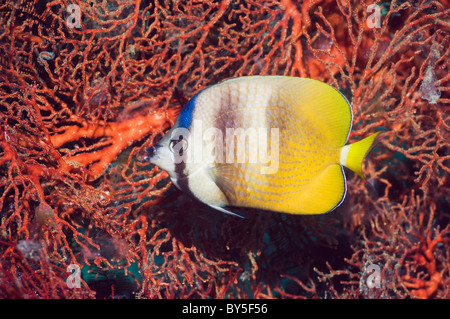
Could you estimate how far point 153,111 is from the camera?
2.43m

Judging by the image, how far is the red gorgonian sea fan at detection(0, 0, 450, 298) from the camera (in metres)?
2.11

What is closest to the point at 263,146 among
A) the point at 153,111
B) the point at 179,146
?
the point at 179,146

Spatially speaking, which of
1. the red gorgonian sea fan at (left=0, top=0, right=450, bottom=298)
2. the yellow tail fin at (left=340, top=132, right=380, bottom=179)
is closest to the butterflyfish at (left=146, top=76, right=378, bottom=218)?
the yellow tail fin at (left=340, top=132, right=380, bottom=179)

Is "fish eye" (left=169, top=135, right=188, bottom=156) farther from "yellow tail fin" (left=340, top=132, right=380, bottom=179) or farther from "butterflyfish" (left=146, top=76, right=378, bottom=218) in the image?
"yellow tail fin" (left=340, top=132, right=380, bottom=179)

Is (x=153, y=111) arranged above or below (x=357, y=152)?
above

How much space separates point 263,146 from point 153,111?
4.32 feet

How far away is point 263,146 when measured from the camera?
1.49m

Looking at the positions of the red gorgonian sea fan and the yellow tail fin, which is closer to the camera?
the yellow tail fin

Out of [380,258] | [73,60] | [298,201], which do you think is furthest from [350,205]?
[73,60]

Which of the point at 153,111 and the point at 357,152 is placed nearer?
the point at 357,152

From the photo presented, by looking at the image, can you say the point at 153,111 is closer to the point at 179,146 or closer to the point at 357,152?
the point at 179,146

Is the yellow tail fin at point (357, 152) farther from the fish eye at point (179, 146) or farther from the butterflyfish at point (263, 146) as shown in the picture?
the fish eye at point (179, 146)

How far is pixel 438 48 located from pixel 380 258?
205 centimetres

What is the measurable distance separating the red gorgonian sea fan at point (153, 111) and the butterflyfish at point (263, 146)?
73cm
